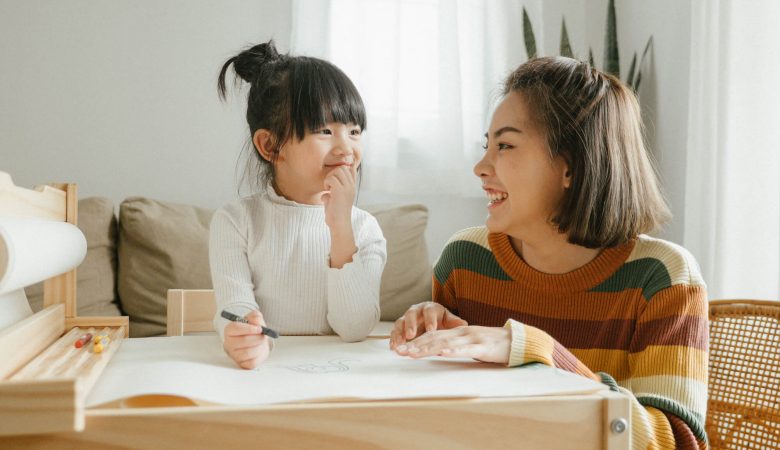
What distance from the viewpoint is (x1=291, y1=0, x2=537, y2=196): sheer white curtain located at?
94.3 inches

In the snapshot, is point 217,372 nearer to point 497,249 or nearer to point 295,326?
point 295,326

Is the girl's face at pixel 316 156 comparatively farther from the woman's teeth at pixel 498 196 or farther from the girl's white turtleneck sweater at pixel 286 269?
the woman's teeth at pixel 498 196

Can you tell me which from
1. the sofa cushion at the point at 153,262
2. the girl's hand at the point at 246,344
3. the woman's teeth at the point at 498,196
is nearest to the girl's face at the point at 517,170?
the woman's teeth at the point at 498,196

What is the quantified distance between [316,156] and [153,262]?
1293 millimetres

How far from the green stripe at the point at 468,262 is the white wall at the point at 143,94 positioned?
1.29 meters

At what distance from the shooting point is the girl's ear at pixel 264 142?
3.23 ft

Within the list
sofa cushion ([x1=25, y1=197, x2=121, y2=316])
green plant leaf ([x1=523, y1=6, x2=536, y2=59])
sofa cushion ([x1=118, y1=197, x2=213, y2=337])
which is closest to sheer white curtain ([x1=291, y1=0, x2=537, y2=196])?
green plant leaf ([x1=523, y1=6, x2=536, y2=59])

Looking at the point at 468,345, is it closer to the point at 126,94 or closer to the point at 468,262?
the point at 468,262

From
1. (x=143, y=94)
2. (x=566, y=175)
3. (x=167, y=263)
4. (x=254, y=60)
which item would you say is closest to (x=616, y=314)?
(x=566, y=175)

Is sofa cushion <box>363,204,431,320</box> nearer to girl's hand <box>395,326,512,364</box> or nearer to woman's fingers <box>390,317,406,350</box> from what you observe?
woman's fingers <box>390,317,406,350</box>

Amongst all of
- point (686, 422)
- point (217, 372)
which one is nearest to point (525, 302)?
point (686, 422)

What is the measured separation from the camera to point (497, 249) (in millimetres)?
1091

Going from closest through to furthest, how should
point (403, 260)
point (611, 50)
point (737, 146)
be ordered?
1. point (737, 146)
2. point (403, 260)
3. point (611, 50)

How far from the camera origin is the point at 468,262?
1.12m
